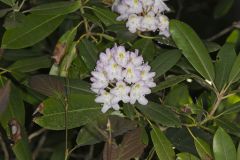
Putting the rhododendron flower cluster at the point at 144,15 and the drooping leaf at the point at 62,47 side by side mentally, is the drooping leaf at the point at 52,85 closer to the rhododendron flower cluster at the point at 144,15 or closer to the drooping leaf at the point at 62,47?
the drooping leaf at the point at 62,47

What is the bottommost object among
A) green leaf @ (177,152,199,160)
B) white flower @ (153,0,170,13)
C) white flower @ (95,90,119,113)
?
green leaf @ (177,152,199,160)

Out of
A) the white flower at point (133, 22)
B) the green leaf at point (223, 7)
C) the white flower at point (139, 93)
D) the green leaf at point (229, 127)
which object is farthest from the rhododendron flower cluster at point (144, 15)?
the green leaf at point (223, 7)

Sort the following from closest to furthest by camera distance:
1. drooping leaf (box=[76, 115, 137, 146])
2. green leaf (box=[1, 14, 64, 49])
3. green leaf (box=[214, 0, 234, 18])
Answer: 1. drooping leaf (box=[76, 115, 137, 146])
2. green leaf (box=[1, 14, 64, 49])
3. green leaf (box=[214, 0, 234, 18])

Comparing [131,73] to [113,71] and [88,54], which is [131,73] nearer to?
[113,71]

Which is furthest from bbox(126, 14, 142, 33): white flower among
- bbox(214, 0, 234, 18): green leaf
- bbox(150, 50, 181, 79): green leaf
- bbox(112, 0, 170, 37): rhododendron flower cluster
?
bbox(214, 0, 234, 18): green leaf

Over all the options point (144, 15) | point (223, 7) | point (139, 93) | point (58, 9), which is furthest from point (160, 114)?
point (223, 7)

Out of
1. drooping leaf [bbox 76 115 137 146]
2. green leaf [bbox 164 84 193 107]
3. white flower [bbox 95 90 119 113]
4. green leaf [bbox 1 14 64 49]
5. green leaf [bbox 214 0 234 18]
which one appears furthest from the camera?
green leaf [bbox 214 0 234 18]

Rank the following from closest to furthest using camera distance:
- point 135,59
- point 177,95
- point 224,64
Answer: point 135,59 → point 224,64 → point 177,95

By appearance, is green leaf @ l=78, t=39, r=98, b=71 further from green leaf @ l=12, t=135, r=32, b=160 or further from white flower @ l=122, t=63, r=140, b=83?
green leaf @ l=12, t=135, r=32, b=160

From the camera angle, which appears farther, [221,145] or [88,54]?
[88,54]
